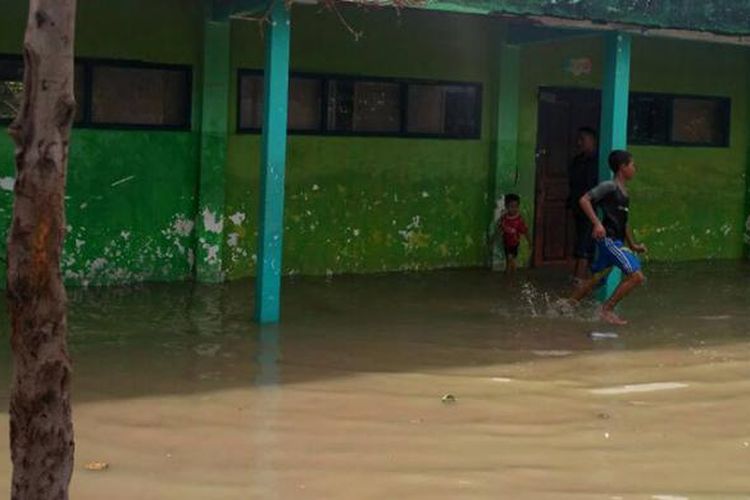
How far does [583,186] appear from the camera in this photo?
11711 millimetres

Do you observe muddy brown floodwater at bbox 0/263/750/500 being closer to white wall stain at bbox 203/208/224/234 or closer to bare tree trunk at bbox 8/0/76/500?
white wall stain at bbox 203/208/224/234

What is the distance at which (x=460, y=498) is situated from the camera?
15.8 ft

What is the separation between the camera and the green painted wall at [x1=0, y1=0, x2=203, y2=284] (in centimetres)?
1036

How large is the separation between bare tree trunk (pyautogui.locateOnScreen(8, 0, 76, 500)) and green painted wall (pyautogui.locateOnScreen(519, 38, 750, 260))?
34.6 feet

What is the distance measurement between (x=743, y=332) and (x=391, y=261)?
422 cm

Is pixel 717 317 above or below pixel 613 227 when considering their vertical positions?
below

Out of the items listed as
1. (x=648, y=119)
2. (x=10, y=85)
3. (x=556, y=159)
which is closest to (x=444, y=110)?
(x=556, y=159)

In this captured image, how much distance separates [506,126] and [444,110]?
76cm

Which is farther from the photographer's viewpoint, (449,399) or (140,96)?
(140,96)

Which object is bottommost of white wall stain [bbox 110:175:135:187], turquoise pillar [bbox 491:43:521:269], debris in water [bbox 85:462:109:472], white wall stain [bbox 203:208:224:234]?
debris in water [bbox 85:462:109:472]

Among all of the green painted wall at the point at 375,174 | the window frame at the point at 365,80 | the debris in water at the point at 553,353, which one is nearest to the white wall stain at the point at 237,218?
the green painted wall at the point at 375,174

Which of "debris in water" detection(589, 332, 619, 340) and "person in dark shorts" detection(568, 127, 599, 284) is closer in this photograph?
"debris in water" detection(589, 332, 619, 340)

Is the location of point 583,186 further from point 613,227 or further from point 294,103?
point 294,103

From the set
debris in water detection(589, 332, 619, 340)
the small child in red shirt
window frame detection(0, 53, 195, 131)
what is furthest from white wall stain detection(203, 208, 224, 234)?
debris in water detection(589, 332, 619, 340)
